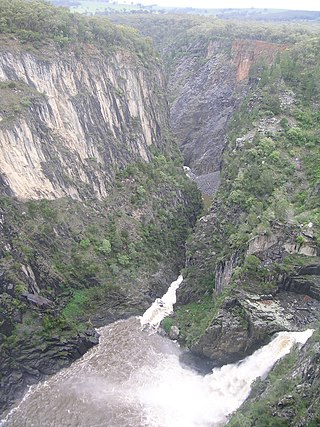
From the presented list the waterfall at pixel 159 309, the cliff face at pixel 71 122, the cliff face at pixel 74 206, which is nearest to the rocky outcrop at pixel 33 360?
the cliff face at pixel 74 206

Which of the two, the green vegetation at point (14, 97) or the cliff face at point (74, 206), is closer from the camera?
the cliff face at point (74, 206)

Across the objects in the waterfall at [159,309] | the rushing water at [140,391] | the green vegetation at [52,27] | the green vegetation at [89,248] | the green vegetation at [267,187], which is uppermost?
the green vegetation at [52,27]

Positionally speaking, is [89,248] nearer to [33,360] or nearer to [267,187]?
[33,360]

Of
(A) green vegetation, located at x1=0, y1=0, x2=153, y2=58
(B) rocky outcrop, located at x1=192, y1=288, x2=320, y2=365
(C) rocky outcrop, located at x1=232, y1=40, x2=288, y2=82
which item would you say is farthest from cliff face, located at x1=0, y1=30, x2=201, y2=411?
(C) rocky outcrop, located at x1=232, y1=40, x2=288, y2=82

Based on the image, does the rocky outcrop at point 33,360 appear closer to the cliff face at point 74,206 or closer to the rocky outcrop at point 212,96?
the cliff face at point 74,206

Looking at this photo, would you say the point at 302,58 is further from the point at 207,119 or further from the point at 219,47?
the point at 219,47

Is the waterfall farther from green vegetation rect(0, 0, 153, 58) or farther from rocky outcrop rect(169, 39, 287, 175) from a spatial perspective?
rocky outcrop rect(169, 39, 287, 175)

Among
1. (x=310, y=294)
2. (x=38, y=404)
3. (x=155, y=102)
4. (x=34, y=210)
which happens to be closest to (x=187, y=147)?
(x=155, y=102)
